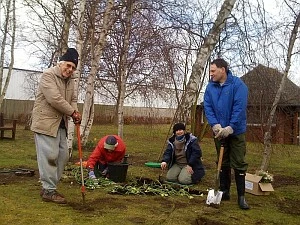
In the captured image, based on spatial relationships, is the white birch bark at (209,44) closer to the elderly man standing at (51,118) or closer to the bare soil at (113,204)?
the bare soil at (113,204)

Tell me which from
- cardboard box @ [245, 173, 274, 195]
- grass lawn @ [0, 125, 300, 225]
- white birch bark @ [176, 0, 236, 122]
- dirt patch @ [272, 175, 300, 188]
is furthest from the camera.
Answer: white birch bark @ [176, 0, 236, 122]

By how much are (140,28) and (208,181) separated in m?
7.39

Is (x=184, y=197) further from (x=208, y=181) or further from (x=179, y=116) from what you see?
(x=179, y=116)

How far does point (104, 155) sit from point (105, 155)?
0.02 m

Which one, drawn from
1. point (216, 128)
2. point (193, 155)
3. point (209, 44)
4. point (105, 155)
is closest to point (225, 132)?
point (216, 128)

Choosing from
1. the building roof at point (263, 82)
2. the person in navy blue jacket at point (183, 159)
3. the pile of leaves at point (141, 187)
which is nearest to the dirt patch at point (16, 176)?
the pile of leaves at point (141, 187)

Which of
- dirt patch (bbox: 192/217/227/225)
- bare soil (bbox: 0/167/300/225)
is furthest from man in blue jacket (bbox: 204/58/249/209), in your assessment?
dirt patch (bbox: 192/217/227/225)

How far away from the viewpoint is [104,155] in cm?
640

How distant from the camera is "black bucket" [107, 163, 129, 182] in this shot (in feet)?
20.4

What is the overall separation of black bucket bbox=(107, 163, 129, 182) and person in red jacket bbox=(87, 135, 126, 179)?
0.13 metres

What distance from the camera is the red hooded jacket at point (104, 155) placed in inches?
247

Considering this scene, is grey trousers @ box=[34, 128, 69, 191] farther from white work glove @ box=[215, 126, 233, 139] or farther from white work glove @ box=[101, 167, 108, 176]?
white work glove @ box=[215, 126, 233, 139]

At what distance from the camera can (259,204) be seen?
5.30 metres

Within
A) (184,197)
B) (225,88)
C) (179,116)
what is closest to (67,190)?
(184,197)
